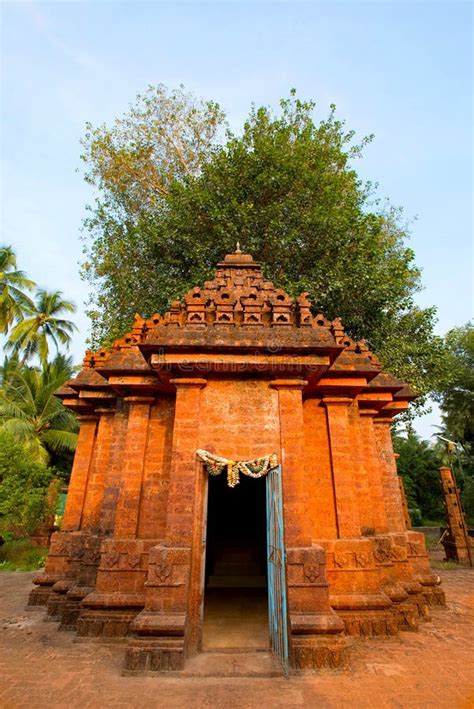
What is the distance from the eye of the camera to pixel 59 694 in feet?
16.8

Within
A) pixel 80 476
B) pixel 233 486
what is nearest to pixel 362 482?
pixel 233 486

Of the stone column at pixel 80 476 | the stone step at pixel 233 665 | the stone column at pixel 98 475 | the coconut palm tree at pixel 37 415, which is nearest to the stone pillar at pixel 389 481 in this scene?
the stone step at pixel 233 665

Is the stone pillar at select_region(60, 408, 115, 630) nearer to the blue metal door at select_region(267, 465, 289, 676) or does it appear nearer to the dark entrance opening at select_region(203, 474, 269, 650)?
the dark entrance opening at select_region(203, 474, 269, 650)

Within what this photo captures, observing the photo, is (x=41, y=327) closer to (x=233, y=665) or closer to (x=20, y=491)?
(x=20, y=491)

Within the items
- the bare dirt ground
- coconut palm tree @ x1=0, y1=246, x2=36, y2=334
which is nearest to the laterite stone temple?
the bare dirt ground

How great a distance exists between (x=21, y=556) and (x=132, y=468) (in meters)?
13.9

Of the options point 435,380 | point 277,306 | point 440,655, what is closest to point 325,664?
point 440,655

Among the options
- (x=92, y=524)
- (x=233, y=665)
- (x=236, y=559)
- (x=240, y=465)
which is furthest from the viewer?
(x=236, y=559)

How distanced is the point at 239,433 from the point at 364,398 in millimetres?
3919

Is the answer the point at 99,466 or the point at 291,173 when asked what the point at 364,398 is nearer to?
the point at 99,466

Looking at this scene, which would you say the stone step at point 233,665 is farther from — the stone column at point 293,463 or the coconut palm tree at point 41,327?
the coconut palm tree at point 41,327

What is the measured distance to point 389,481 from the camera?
31.9ft

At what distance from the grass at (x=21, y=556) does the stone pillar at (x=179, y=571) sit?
13113 millimetres

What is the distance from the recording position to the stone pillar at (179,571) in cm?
575
